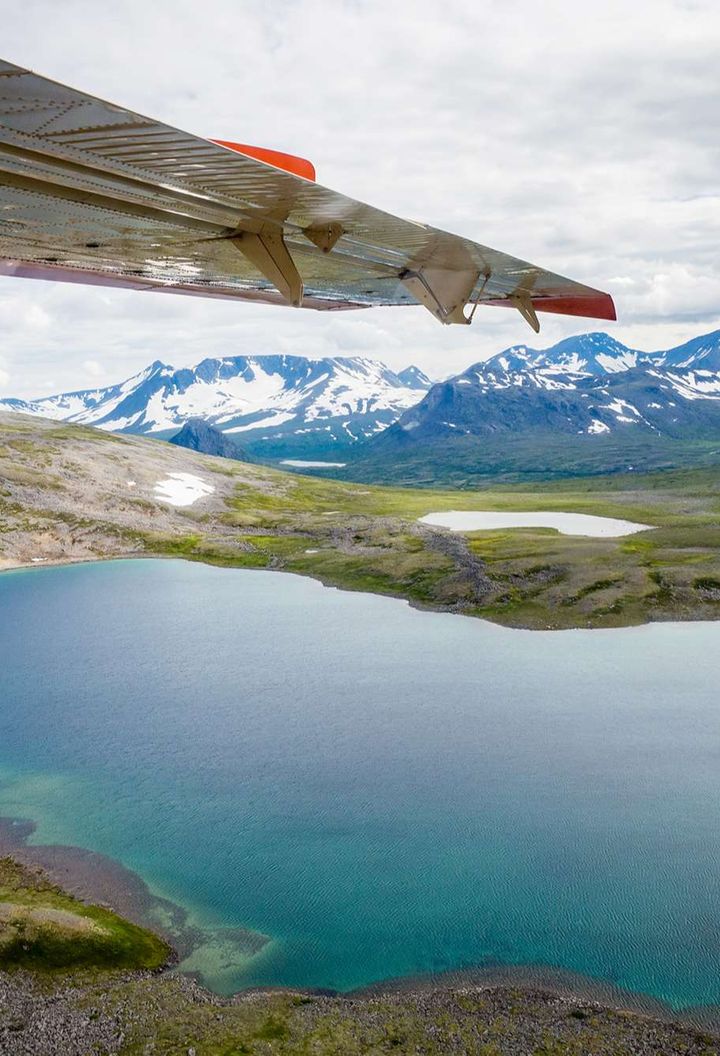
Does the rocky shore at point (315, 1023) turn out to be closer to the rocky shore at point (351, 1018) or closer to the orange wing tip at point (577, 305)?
the rocky shore at point (351, 1018)

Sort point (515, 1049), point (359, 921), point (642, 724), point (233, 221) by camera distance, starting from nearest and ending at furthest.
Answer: point (233, 221), point (515, 1049), point (359, 921), point (642, 724)

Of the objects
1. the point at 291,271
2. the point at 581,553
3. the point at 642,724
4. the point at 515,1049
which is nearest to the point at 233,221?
the point at 291,271

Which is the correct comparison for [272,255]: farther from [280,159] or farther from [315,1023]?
[315,1023]

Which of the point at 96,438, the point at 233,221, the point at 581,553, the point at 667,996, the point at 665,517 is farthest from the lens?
the point at 96,438

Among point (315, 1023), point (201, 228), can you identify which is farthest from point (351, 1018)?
A: point (201, 228)

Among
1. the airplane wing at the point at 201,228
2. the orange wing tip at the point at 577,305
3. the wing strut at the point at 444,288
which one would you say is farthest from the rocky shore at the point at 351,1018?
the airplane wing at the point at 201,228

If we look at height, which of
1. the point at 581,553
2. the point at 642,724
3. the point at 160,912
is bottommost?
the point at 160,912

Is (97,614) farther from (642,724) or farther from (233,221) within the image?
(233,221)
